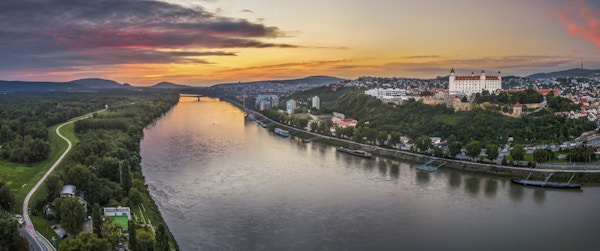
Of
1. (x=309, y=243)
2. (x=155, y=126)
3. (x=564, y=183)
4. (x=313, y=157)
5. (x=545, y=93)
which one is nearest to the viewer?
(x=309, y=243)

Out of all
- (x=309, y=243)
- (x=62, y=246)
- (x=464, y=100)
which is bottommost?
(x=309, y=243)

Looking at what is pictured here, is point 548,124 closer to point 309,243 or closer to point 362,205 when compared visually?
point 362,205

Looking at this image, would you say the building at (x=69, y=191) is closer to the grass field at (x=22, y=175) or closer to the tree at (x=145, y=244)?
the grass field at (x=22, y=175)

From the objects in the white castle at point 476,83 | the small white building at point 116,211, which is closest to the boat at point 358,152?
the small white building at point 116,211

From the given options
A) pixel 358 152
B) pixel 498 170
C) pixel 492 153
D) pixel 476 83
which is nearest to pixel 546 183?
pixel 498 170

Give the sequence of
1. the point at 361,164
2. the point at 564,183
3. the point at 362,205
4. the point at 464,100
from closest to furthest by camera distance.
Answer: the point at 362,205 < the point at 564,183 < the point at 361,164 < the point at 464,100

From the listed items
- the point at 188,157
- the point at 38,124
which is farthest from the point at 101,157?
the point at 38,124

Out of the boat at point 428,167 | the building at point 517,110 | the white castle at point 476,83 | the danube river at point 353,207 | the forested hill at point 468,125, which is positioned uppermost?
the white castle at point 476,83
